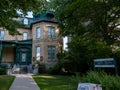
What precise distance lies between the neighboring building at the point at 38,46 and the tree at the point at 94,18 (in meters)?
12.7

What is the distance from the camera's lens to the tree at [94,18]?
47.4 ft

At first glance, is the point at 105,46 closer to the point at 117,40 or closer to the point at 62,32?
the point at 117,40

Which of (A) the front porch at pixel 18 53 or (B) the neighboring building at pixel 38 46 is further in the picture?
(A) the front porch at pixel 18 53

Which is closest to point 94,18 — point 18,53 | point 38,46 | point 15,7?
point 15,7

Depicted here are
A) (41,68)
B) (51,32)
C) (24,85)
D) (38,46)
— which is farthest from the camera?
(51,32)

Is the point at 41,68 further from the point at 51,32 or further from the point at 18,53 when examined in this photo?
the point at 18,53

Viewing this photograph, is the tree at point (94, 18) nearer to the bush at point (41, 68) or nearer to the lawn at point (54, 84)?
the lawn at point (54, 84)

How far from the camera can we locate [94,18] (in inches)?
661

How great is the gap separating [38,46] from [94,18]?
715 inches

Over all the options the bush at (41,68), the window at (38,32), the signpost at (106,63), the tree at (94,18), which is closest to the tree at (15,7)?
the tree at (94,18)

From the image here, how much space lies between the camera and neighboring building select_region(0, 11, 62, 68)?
33156 millimetres

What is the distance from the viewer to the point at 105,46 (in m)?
16.5

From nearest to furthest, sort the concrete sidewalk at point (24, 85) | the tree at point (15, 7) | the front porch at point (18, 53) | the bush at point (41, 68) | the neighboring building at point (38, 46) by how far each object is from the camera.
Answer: the tree at point (15, 7), the concrete sidewalk at point (24, 85), the bush at point (41, 68), the neighboring building at point (38, 46), the front porch at point (18, 53)

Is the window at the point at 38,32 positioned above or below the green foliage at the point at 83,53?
above
